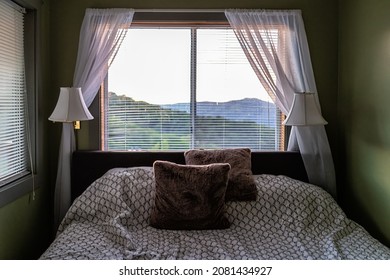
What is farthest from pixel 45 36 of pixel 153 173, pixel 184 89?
pixel 153 173

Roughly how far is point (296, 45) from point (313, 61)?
0.25 metres

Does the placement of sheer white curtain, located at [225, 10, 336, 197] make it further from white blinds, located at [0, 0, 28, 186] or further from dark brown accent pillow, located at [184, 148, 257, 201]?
white blinds, located at [0, 0, 28, 186]

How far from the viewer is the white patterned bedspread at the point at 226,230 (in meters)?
1.88

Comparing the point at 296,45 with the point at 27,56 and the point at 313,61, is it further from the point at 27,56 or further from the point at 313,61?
the point at 27,56

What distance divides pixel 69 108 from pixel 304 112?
67.4 inches

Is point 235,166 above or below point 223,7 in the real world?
below

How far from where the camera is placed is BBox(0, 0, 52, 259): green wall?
2.26 metres

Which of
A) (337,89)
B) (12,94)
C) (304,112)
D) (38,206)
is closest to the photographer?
(12,94)

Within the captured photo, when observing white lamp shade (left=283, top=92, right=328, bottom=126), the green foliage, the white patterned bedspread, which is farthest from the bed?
white lamp shade (left=283, top=92, right=328, bottom=126)

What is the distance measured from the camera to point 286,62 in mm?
2809

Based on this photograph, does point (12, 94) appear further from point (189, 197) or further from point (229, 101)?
point (229, 101)

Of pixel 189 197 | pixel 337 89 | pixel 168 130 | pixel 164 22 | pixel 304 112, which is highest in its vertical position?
pixel 164 22

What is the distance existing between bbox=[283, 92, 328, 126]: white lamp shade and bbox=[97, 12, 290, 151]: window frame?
0.94 meters

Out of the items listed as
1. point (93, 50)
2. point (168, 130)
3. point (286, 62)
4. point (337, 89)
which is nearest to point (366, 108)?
point (337, 89)
